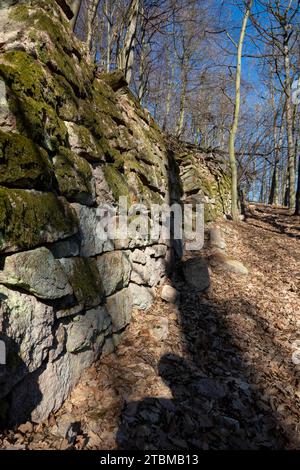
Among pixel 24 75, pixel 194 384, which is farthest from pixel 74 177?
pixel 194 384

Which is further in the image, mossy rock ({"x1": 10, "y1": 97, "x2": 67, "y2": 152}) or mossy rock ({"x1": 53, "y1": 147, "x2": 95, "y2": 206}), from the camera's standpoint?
mossy rock ({"x1": 53, "y1": 147, "x2": 95, "y2": 206})

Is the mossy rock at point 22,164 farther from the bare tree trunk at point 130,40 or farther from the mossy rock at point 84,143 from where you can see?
the bare tree trunk at point 130,40

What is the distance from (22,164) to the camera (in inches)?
84.0

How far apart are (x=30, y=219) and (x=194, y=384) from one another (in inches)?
92.7

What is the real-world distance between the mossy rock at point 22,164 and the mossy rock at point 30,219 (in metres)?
0.08

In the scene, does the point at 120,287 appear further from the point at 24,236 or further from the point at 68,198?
the point at 24,236

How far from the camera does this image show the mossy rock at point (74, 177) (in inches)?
105

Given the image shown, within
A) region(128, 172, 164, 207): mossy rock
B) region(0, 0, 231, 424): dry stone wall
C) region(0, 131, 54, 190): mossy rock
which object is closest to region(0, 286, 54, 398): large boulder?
region(0, 0, 231, 424): dry stone wall

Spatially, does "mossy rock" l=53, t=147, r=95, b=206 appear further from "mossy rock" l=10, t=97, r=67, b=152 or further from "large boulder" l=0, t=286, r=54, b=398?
"large boulder" l=0, t=286, r=54, b=398

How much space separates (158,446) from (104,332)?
1.19 metres

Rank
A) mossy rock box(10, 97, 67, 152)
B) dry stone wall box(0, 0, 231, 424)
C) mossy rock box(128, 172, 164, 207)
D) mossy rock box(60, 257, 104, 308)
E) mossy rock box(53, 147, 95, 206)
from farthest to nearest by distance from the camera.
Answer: mossy rock box(128, 172, 164, 207) → mossy rock box(53, 147, 95, 206) → mossy rock box(60, 257, 104, 308) → mossy rock box(10, 97, 67, 152) → dry stone wall box(0, 0, 231, 424)

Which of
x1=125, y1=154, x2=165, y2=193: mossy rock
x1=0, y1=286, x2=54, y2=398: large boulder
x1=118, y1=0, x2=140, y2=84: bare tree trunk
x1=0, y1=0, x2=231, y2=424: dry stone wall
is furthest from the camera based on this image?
x1=118, y1=0, x2=140, y2=84: bare tree trunk

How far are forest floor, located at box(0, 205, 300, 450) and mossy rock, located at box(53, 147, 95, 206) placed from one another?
1.80 m

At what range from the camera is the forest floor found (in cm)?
229
